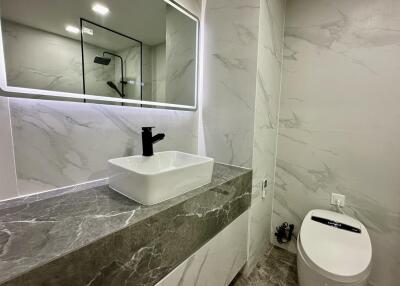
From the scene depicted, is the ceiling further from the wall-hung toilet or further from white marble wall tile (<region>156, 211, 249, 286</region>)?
the wall-hung toilet

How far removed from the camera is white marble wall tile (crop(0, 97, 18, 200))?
0.72m

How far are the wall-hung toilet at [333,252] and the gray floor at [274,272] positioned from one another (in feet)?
1.21

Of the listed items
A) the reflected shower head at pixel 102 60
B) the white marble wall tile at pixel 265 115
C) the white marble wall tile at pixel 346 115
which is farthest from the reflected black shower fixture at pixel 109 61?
the white marble wall tile at pixel 346 115

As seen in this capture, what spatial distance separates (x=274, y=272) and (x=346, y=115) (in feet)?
4.23

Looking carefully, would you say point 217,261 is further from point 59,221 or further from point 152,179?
point 59,221

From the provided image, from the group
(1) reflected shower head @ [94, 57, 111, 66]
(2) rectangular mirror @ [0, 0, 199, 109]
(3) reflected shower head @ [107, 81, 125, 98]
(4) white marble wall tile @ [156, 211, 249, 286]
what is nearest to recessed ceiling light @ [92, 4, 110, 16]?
(2) rectangular mirror @ [0, 0, 199, 109]

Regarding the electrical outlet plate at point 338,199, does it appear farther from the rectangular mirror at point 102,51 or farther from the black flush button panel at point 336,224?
the rectangular mirror at point 102,51

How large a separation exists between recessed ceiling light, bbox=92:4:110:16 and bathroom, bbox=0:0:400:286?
10 millimetres

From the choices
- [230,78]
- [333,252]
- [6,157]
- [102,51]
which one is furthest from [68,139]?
[333,252]

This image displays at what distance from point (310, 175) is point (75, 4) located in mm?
1835

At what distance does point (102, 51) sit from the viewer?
38.4 inches

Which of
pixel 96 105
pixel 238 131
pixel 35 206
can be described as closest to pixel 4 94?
pixel 96 105

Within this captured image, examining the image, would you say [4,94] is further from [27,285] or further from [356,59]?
[356,59]

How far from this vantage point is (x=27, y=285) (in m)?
0.42
